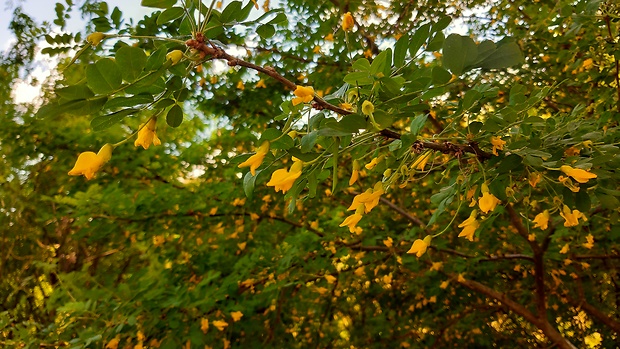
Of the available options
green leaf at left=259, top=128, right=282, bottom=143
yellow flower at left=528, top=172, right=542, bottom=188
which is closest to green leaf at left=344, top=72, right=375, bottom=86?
green leaf at left=259, top=128, right=282, bottom=143

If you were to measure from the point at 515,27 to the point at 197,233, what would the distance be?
1.91 m

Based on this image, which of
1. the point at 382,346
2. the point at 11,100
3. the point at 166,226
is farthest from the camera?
the point at 11,100

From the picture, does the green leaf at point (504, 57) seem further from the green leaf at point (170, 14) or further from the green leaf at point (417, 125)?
the green leaf at point (170, 14)

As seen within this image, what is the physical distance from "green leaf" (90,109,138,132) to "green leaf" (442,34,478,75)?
408mm

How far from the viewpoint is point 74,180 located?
9.27ft

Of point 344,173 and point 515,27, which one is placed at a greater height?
point 515,27

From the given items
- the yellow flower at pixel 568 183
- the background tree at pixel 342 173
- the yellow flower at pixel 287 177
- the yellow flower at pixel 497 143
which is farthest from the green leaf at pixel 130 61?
the yellow flower at pixel 568 183

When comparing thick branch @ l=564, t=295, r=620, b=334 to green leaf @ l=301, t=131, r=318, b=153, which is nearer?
green leaf @ l=301, t=131, r=318, b=153

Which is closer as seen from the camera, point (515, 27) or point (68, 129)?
point (515, 27)

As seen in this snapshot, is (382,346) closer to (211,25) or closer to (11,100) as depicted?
(211,25)

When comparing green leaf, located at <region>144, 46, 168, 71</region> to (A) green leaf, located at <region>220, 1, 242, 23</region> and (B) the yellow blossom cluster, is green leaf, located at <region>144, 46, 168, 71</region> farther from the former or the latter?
(B) the yellow blossom cluster

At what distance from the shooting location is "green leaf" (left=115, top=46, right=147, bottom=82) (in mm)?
526

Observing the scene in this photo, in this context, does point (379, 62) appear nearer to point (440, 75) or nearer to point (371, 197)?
point (440, 75)

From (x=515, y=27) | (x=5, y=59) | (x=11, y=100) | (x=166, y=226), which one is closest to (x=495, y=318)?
(x=515, y=27)
